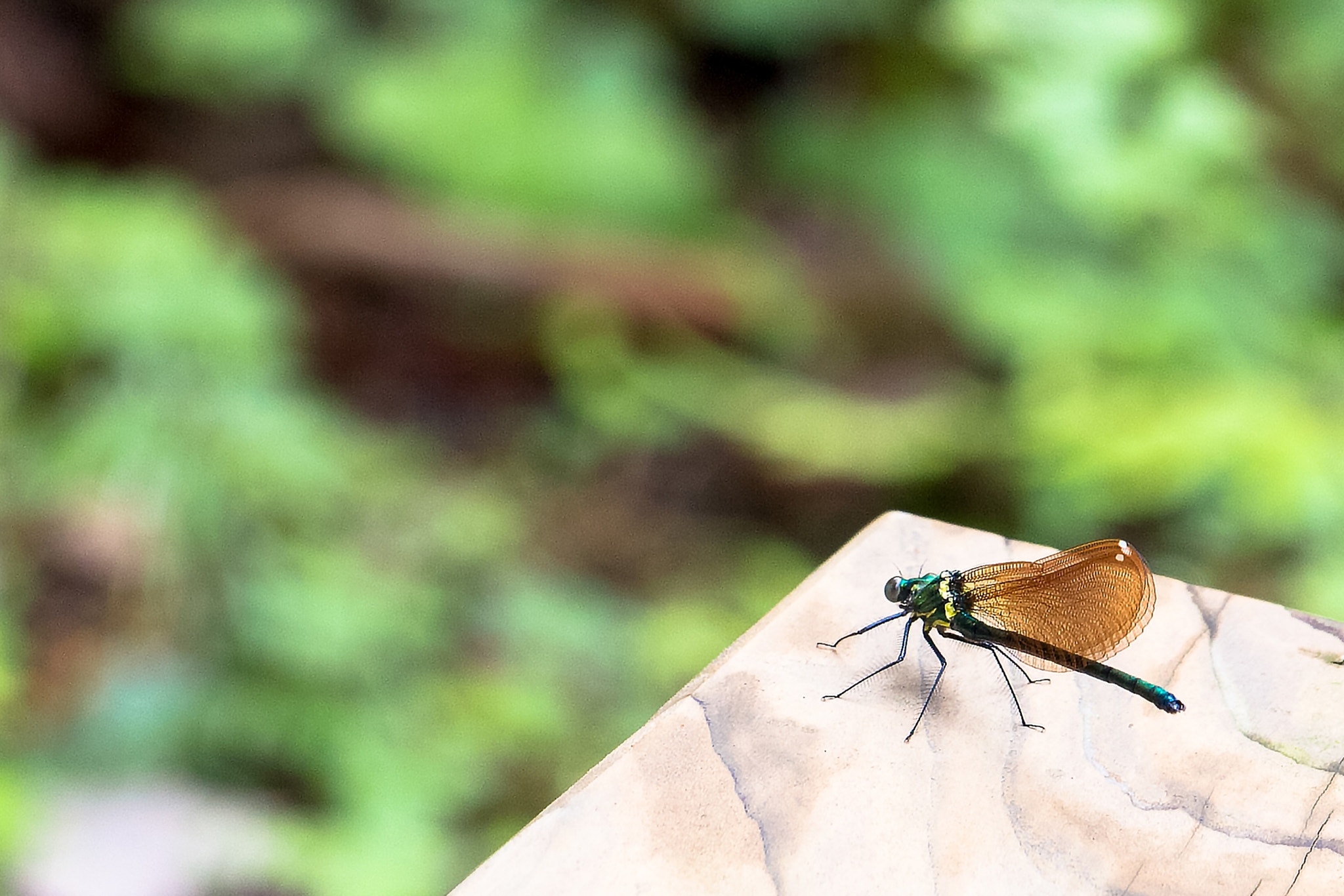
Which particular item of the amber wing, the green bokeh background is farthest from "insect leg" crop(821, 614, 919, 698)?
the green bokeh background

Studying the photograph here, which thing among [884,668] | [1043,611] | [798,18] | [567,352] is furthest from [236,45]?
[884,668]

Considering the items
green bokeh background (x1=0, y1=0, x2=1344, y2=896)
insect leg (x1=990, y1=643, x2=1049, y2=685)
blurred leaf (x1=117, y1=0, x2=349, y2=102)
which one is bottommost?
insect leg (x1=990, y1=643, x2=1049, y2=685)

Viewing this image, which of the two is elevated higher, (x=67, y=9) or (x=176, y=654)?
(x=67, y=9)

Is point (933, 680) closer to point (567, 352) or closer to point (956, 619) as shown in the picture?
point (956, 619)

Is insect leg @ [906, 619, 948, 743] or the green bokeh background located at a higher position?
the green bokeh background

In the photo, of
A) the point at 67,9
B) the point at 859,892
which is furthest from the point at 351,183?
the point at 859,892

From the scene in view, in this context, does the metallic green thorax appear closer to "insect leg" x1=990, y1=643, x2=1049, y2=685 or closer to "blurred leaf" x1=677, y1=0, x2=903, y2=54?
"insect leg" x1=990, y1=643, x2=1049, y2=685

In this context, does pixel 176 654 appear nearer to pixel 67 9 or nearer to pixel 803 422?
pixel 803 422
